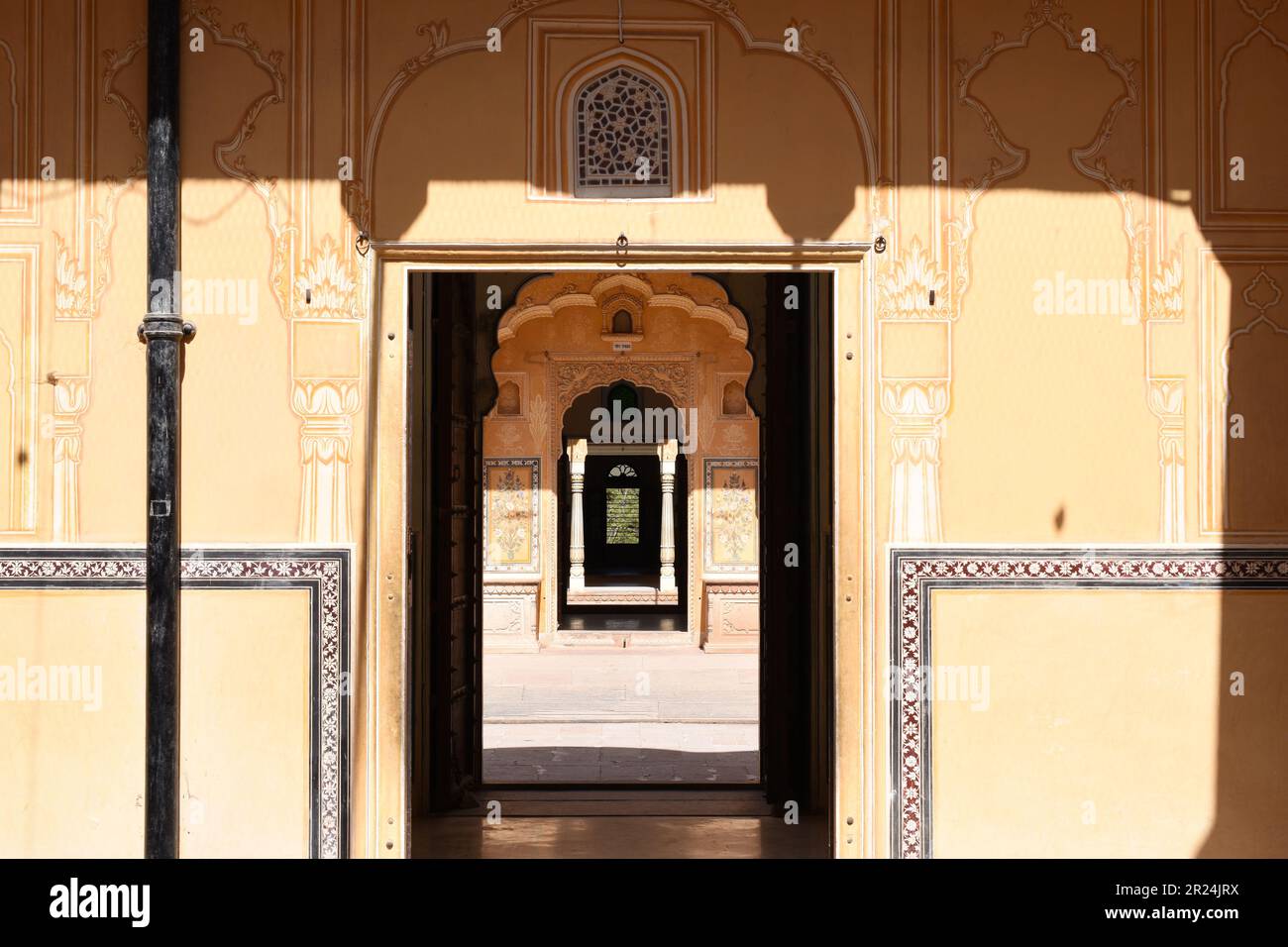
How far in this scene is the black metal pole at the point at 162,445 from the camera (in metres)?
3.29

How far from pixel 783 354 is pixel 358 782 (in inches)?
111

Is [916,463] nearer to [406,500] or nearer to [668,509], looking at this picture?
[406,500]

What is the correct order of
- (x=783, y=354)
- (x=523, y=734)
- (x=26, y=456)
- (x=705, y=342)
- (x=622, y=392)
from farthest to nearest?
1. (x=622, y=392)
2. (x=705, y=342)
3. (x=523, y=734)
4. (x=783, y=354)
5. (x=26, y=456)

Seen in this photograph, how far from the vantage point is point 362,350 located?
3.43 m

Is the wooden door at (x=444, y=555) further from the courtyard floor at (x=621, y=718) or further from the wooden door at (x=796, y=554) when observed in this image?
the wooden door at (x=796, y=554)

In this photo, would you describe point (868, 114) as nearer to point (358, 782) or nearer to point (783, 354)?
point (783, 354)

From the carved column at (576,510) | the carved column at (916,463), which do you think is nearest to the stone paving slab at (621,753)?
the carved column at (916,463)

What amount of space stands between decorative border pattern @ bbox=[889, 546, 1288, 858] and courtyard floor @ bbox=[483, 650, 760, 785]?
87.9 inches

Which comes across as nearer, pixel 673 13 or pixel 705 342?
pixel 673 13

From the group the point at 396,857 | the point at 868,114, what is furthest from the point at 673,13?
the point at 396,857

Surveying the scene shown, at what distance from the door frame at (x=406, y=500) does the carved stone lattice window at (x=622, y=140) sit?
0.19 meters

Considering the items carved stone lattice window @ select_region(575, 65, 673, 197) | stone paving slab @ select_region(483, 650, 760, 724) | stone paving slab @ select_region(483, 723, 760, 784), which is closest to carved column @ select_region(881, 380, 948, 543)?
carved stone lattice window @ select_region(575, 65, 673, 197)

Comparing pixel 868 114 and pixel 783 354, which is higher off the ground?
pixel 868 114

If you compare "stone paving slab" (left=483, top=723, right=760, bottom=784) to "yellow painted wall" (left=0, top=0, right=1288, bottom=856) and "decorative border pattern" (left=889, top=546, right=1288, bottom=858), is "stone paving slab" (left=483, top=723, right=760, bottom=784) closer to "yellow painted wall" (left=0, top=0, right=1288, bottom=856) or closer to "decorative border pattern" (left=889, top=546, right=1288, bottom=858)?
Result: "decorative border pattern" (left=889, top=546, right=1288, bottom=858)
